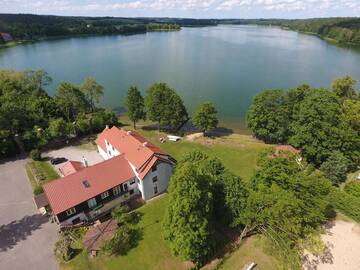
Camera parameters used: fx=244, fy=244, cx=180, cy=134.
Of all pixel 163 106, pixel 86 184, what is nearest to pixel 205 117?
pixel 163 106

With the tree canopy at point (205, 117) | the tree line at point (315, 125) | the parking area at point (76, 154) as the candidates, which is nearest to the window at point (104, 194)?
the parking area at point (76, 154)

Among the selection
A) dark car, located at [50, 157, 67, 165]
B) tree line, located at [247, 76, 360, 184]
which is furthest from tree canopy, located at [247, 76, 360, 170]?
dark car, located at [50, 157, 67, 165]

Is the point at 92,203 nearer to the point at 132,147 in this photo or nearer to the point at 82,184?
the point at 82,184

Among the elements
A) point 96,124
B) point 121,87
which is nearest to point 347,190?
point 96,124

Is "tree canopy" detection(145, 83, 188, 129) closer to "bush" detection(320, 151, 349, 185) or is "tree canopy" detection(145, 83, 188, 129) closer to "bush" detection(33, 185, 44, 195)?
"bush" detection(33, 185, 44, 195)

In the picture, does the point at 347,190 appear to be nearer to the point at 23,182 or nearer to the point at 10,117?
the point at 23,182

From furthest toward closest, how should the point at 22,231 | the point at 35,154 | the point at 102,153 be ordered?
the point at 102,153 → the point at 35,154 → the point at 22,231

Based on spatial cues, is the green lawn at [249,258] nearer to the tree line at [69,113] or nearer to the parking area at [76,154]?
the tree line at [69,113]
